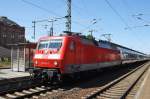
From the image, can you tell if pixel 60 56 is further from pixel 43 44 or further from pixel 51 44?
pixel 43 44

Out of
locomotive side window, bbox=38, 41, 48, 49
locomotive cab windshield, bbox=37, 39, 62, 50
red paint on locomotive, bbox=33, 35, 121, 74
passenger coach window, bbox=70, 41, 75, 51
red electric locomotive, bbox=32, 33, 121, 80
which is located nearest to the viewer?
red electric locomotive, bbox=32, 33, 121, 80

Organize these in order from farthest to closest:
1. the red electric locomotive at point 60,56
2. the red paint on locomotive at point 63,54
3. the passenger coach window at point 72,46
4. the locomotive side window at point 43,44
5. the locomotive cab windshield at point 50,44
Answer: the locomotive side window at point 43,44 < the passenger coach window at point 72,46 < the locomotive cab windshield at point 50,44 < the red paint on locomotive at point 63,54 < the red electric locomotive at point 60,56

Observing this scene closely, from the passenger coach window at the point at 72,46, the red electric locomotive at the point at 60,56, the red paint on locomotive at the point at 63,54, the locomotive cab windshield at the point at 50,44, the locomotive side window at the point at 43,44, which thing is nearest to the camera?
the red electric locomotive at the point at 60,56

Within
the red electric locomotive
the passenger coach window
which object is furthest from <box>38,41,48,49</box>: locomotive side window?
the passenger coach window

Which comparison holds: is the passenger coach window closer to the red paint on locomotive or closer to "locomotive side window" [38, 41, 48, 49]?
the red paint on locomotive

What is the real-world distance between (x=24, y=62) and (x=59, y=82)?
27.2 ft

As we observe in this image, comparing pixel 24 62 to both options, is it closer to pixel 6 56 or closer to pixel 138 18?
pixel 138 18

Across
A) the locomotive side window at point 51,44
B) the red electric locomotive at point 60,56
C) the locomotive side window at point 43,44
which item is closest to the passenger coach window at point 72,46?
the red electric locomotive at point 60,56

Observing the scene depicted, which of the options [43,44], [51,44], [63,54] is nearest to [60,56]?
[63,54]

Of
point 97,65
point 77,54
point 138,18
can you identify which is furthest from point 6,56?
point 77,54

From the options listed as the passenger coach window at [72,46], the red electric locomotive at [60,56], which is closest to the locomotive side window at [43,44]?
the red electric locomotive at [60,56]

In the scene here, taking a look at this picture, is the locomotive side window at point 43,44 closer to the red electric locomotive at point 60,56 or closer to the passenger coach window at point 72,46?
the red electric locomotive at point 60,56

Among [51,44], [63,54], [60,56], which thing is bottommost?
[60,56]

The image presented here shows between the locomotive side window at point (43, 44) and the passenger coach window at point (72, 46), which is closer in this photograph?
the passenger coach window at point (72, 46)
